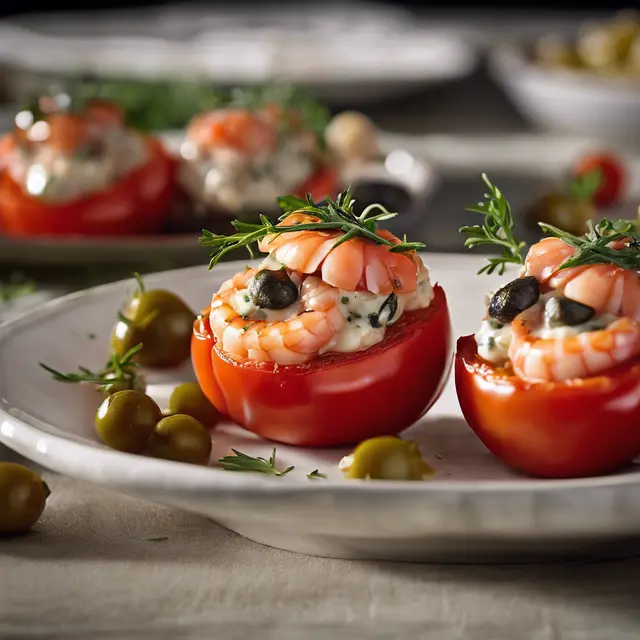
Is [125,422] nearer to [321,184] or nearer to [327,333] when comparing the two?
[327,333]

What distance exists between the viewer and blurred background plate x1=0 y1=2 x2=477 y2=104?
5207 mm

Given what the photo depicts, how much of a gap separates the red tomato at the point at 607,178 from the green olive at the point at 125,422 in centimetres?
239

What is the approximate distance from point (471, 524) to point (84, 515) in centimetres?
68

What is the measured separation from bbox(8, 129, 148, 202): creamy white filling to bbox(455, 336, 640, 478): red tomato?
175 centimetres


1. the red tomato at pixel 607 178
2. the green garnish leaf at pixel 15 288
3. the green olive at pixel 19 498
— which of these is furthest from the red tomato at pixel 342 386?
the red tomato at pixel 607 178

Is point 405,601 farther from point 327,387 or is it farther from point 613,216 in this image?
point 613,216

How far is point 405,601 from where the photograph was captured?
1.57 m

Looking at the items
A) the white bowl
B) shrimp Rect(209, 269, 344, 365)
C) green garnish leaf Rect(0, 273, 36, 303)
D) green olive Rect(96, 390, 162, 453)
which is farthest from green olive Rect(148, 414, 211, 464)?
the white bowl

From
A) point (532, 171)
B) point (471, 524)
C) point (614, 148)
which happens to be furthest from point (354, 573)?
point (614, 148)

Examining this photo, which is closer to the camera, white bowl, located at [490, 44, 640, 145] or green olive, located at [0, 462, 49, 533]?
green olive, located at [0, 462, 49, 533]

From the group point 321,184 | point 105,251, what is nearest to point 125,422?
point 105,251

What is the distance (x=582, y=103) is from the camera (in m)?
4.60

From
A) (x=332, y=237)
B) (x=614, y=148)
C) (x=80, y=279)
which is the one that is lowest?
(x=614, y=148)

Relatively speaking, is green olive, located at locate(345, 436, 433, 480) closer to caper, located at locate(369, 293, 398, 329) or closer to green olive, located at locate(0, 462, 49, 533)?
caper, located at locate(369, 293, 398, 329)
